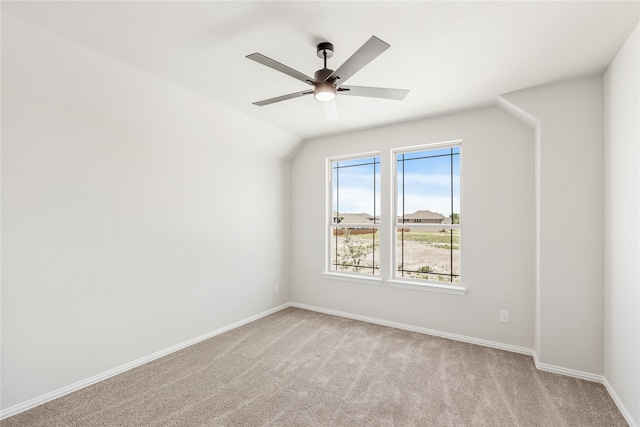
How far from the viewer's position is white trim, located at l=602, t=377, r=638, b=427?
6.60 ft

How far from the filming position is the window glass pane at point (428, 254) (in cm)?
365

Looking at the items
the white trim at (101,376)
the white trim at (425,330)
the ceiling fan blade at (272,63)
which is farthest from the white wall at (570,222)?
the white trim at (101,376)

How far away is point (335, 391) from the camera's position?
8.02ft

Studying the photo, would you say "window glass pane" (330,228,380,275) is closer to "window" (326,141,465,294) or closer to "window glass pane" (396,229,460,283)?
"window" (326,141,465,294)

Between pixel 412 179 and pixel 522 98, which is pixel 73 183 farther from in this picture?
pixel 522 98

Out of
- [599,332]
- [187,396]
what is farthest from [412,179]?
[187,396]

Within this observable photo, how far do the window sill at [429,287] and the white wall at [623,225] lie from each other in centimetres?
124

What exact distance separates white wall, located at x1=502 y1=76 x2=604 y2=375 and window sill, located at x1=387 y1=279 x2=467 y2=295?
79 centimetres

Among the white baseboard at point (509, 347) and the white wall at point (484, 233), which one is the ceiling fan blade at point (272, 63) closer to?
the white wall at point (484, 233)

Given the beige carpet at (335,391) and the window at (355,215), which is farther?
the window at (355,215)

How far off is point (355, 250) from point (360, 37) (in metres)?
2.92

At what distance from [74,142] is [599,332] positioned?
4628mm

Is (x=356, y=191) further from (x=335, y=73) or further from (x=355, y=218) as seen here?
(x=335, y=73)

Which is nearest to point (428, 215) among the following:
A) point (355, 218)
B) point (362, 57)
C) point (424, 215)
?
point (424, 215)
